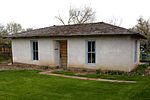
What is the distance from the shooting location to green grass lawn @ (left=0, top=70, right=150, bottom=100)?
6.78 metres

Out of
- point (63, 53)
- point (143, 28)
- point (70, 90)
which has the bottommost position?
point (70, 90)

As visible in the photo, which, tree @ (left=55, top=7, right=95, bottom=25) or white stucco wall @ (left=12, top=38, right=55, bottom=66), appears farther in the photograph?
tree @ (left=55, top=7, right=95, bottom=25)

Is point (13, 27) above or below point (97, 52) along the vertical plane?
above

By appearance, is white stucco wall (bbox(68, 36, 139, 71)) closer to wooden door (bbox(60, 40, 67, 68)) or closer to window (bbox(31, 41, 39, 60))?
wooden door (bbox(60, 40, 67, 68))

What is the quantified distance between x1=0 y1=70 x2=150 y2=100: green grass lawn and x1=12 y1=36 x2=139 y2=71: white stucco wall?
142 inches

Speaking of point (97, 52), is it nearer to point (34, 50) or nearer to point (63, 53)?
point (63, 53)

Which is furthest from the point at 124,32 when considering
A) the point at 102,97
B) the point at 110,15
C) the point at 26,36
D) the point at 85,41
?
the point at 110,15

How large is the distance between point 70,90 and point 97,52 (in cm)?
558

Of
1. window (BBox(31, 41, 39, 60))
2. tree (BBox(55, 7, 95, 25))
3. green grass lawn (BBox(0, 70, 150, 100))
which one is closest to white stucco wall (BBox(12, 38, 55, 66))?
window (BBox(31, 41, 39, 60))

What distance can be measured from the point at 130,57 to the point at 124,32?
165 centimetres

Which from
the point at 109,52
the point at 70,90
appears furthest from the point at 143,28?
the point at 70,90

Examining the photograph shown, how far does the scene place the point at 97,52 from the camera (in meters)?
12.9

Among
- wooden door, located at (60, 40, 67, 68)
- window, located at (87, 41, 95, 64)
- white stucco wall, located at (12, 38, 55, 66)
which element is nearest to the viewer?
window, located at (87, 41, 95, 64)

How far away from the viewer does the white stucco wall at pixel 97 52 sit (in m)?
12.0
